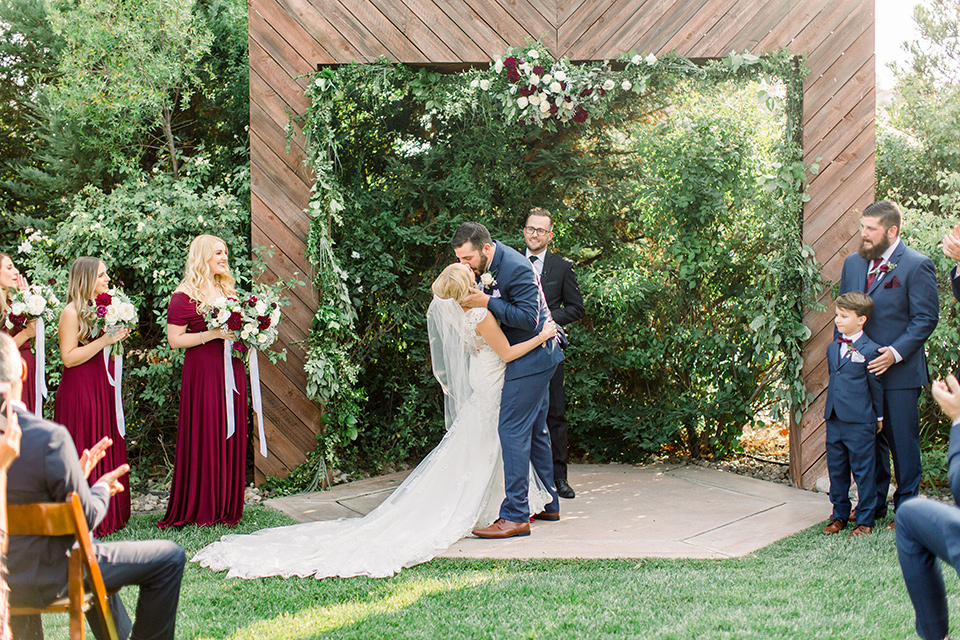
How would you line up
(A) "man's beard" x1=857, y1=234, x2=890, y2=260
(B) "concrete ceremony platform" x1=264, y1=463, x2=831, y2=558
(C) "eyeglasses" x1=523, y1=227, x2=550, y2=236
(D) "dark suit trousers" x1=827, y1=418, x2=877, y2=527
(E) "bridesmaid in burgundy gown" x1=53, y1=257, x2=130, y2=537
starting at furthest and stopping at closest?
(C) "eyeglasses" x1=523, y1=227, x2=550, y2=236
(E) "bridesmaid in burgundy gown" x1=53, y1=257, x2=130, y2=537
(A) "man's beard" x1=857, y1=234, x2=890, y2=260
(D) "dark suit trousers" x1=827, y1=418, x2=877, y2=527
(B) "concrete ceremony platform" x1=264, y1=463, x2=831, y2=558

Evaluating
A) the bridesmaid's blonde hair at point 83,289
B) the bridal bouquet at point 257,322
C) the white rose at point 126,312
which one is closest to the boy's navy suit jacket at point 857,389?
the bridal bouquet at point 257,322

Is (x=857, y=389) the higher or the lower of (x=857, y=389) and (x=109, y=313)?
the lower

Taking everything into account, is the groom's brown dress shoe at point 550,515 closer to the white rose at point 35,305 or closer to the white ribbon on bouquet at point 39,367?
the white ribbon on bouquet at point 39,367

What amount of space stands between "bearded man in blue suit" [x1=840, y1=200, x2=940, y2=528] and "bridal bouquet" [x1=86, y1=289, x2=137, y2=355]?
433 cm

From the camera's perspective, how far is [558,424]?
5281 millimetres

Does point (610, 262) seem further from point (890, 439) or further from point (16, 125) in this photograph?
point (16, 125)

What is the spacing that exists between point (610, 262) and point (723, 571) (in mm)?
3114

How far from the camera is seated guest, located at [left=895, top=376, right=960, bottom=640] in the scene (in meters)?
2.58

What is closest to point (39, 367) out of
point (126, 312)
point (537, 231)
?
point (126, 312)

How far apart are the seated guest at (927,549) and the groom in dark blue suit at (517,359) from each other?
212 cm

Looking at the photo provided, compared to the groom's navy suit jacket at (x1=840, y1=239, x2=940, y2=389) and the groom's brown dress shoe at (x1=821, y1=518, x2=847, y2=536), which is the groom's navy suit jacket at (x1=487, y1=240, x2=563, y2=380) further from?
the groom's navy suit jacket at (x1=840, y1=239, x2=940, y2=389)

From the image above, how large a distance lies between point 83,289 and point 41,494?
8.23ft

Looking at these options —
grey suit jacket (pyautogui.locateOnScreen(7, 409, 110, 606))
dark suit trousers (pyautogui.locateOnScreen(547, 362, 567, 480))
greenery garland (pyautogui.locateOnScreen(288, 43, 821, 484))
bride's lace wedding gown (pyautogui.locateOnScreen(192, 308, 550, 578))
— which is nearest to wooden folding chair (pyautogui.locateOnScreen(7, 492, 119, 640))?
grey suit jacket (pyautogui.locateOnScreen(7, 409, 110, 606))

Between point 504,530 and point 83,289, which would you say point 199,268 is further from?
point 504,530
